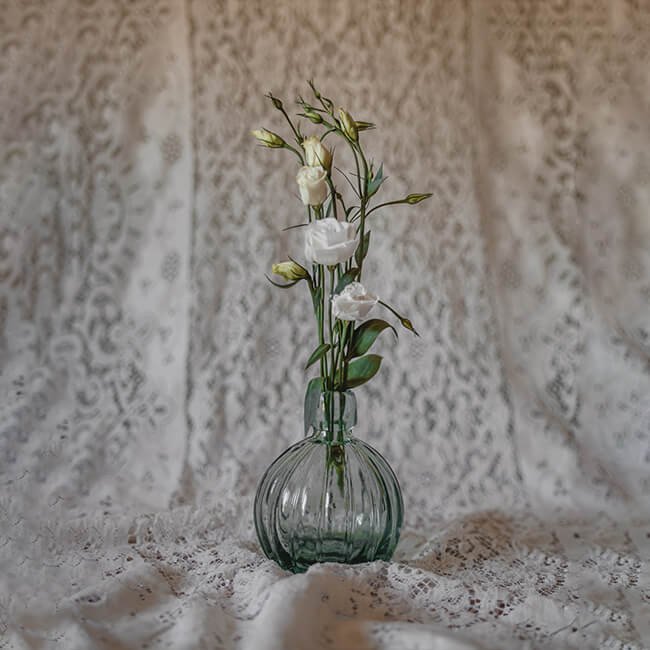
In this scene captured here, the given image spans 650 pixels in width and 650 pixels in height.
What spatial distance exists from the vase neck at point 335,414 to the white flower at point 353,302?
139 mm

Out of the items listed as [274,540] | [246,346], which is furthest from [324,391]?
[246,346]

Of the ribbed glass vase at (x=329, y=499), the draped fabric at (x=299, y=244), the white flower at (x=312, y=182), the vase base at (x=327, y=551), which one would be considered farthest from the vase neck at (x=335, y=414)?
the draped fabric at (x=299, y=244)

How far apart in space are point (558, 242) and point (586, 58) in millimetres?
403

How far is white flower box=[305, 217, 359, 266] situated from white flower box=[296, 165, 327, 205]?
0.04 metres

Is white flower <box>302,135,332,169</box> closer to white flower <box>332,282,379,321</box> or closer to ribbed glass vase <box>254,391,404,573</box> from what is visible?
white flower <box>332,282,379,321</box>

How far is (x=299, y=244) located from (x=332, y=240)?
0.83 metres

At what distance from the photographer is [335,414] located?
126cm

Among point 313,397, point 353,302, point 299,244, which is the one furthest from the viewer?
point 299,244

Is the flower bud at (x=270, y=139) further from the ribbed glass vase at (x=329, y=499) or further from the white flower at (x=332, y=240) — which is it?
the ribbed glass vase at (x=329, y=499)

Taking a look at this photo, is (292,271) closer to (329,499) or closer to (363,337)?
(363,337)

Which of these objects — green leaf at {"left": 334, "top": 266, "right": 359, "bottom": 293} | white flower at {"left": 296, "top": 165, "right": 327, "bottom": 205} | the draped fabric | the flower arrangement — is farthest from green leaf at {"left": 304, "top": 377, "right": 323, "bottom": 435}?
the draped fabric

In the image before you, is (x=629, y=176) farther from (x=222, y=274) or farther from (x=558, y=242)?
(x=222, y=274)

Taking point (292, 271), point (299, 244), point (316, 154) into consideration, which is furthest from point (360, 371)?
point (299, 244)

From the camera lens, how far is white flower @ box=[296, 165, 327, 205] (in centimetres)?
117
